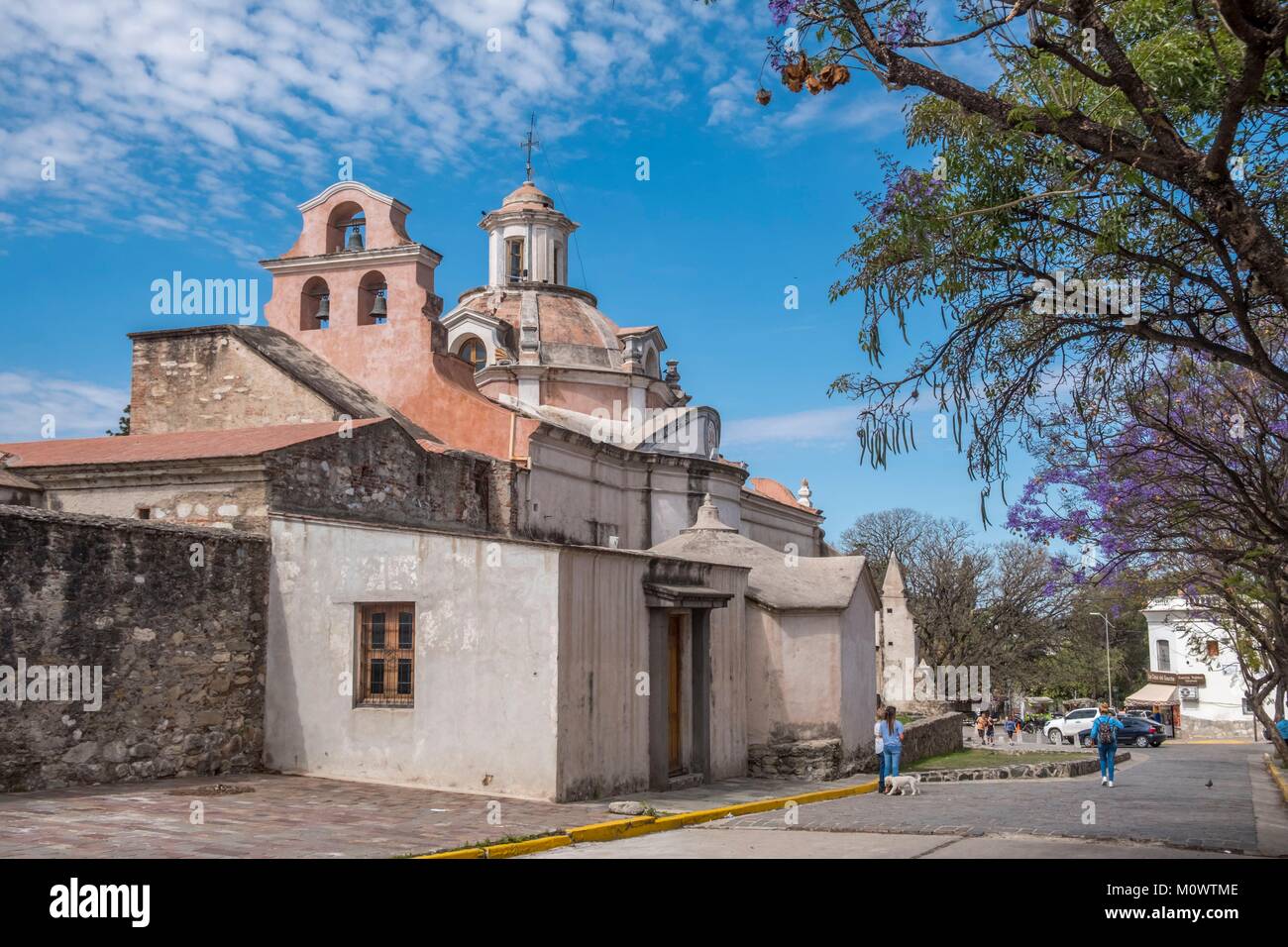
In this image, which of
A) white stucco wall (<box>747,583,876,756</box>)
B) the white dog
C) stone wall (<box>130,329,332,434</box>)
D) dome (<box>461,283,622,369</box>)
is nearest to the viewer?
the white dog

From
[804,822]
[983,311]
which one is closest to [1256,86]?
[983,311]

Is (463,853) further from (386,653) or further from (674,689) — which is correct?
(674,689)

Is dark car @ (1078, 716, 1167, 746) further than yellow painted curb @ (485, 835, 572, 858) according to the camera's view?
Yes

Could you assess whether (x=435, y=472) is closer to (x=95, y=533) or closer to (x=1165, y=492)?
(x=95, y=533)

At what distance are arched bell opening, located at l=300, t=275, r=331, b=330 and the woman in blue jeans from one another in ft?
45.6

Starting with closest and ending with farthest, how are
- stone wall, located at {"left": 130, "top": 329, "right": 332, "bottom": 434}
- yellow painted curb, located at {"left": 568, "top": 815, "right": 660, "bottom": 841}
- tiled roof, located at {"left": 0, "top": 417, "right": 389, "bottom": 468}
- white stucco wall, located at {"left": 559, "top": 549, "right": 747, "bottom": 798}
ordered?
yellow painted curb, located at {"left": 568, "top": 815, "right": 660, "bottom": 841}, white stucco wall, located at {"left": 559, "top": 549, "right": 747, "bottom": 798}, tiled roof, located at {"left": 0, "top": 417, "right": 389, "bottom": 468}, stone wall, located at {"left": 130, "top": 329, "right": 332, "bottom": 434}

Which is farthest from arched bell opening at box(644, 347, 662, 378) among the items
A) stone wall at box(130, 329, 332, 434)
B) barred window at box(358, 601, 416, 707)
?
barred window at box(358, 601, 416, 707)

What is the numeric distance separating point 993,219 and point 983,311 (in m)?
0.97

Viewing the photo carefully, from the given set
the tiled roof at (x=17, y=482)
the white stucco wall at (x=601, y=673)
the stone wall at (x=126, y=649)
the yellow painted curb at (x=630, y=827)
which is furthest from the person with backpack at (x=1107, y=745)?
the tiled roof at (x=17, y=482)

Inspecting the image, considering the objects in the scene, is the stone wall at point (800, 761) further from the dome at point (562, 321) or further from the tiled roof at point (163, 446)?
the dome at point (562, 321)

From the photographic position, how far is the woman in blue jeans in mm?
17797

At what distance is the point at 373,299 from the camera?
25500mm

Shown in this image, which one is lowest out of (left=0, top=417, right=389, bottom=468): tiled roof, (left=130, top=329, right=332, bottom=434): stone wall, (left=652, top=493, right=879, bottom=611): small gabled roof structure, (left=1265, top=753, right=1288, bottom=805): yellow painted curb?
(left=1265, top=753, right=1288, bottom=805): yellow painted curb

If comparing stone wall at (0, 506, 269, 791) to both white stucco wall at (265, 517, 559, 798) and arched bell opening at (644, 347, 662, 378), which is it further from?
arched bell opening at (644, 347, 662, 378)
